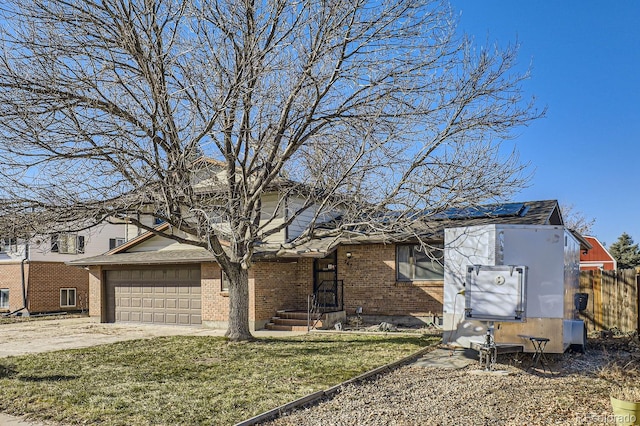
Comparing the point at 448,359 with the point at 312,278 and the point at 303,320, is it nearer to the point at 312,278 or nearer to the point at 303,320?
the point at 303,320

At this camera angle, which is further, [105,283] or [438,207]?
[105,283]

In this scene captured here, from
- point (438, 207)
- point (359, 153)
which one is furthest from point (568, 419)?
point (359, 153)

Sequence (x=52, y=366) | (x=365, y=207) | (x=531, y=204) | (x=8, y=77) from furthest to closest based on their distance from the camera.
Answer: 1. (x=531, y=204)
2. (x=365, y=207)
3. (x=52, y=366)
4. (x=8, y=77)

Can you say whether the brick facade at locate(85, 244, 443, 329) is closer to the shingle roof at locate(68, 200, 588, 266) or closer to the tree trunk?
the shingle roof at locate(68, 200, 588, 266)

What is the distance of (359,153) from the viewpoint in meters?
11.0

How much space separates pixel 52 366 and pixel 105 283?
34.1 feet

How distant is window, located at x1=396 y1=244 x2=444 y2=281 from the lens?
16406 mm

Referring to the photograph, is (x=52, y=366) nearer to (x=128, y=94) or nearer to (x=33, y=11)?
(x=128, y=94)

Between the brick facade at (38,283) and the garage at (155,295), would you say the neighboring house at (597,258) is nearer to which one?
the garage at (155,295)

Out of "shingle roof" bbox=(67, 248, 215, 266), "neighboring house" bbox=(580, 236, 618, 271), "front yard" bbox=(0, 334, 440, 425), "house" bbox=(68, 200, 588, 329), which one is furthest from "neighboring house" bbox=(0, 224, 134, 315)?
"neighboring house" bbox=(580, 236, 618, 271)

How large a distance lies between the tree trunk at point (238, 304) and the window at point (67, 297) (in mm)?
16076

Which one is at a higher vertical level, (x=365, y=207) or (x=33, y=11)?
(x=33, y=11)

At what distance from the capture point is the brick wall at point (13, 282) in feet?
80.0

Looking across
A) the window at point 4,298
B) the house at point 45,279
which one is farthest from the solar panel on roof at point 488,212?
the window at point 4,298
